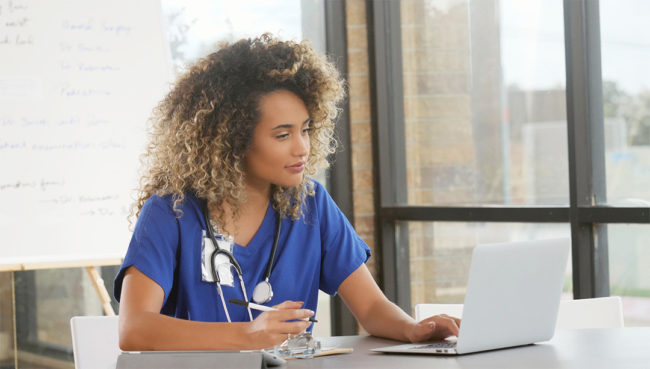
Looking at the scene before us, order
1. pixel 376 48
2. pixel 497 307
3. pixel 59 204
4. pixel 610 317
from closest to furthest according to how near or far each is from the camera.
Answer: pixel 497 307, pixel 610 317, pixel 59 204, pixel 376 48

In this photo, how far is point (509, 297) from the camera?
1.47 meters

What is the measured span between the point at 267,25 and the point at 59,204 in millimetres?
1259

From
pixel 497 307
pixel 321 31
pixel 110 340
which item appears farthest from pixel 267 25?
pixel 497 307

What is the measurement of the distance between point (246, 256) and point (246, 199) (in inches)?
5.8

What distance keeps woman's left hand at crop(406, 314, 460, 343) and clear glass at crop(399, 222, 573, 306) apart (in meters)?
1.71

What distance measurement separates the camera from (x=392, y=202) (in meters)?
3.67

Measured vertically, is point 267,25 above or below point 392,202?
above

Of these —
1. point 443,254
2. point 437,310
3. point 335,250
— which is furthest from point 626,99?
point 335,250

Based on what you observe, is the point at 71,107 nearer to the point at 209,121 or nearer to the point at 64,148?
the point at 64,148

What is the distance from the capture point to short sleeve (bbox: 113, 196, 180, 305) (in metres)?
1.70

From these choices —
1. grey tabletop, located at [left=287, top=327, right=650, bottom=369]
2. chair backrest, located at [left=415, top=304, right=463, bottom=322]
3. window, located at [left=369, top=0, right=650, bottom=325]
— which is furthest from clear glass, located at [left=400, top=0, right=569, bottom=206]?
grey tabletop, located at [left=287, top=327, right=650, bottom=369]

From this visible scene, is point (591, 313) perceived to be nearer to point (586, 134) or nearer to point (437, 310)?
point (437, 310)

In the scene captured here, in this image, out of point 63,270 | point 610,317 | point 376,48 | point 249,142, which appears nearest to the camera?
point 249,142

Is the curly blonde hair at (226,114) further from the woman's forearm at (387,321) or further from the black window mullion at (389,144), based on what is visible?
the black window mullion at (389,144)
